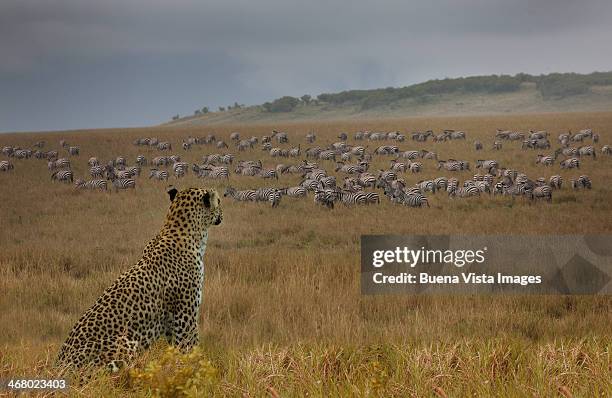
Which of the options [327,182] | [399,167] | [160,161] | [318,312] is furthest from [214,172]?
[318,312]

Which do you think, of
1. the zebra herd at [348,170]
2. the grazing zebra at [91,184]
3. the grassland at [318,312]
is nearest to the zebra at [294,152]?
the zebra herd at [348,170]

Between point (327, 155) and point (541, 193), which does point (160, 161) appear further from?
point (541, 193)

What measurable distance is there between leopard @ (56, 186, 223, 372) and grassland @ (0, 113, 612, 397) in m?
0.26

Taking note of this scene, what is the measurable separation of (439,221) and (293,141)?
3237cm

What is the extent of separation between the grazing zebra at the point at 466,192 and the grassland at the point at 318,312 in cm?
241

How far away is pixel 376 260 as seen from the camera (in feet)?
49.4

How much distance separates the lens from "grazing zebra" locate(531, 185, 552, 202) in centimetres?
2745

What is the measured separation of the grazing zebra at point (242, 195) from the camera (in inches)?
1104

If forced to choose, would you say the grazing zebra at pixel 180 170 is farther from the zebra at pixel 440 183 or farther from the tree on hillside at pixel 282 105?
the tree on hillside at pixel 282 105

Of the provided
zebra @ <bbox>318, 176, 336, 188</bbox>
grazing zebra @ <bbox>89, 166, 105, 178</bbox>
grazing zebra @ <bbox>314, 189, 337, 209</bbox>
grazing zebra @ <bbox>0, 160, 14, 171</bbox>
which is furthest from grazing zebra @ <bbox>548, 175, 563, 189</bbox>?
grazing zebra @ <bbox>0, 160, 14, 171</bbox>

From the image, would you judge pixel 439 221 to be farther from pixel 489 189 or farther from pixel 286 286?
pixel 286 286

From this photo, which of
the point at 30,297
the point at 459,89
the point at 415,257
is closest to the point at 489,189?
the point at 415,257

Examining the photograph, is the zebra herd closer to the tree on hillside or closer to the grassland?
the grassland

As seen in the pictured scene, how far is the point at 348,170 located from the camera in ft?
120
